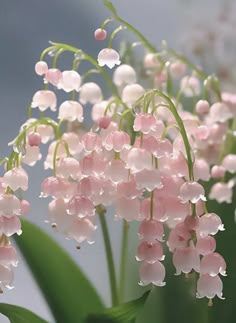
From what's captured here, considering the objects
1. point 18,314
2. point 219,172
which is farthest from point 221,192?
point 18,314

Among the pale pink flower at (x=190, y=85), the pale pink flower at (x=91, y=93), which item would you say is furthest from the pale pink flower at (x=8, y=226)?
the pale pink flower at (x=190, y=85)

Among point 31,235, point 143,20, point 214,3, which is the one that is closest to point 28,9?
point 143,20

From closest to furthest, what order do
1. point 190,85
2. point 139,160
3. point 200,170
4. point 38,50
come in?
point 139,160
point 200,170
point 190,85
point 38,50

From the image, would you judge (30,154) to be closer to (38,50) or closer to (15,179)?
(15,179)

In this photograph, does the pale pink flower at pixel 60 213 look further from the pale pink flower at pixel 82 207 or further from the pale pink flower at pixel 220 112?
the pale pink flower at pixel 220 112

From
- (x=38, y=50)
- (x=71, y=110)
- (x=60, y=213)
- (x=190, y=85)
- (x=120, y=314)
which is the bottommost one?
(x=120, y=314)

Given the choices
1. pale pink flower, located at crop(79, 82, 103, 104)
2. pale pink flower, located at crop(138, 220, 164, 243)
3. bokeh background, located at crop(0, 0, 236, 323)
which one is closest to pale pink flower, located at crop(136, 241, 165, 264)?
pale pink flower, located at crop(138, 220, 164, 243)
